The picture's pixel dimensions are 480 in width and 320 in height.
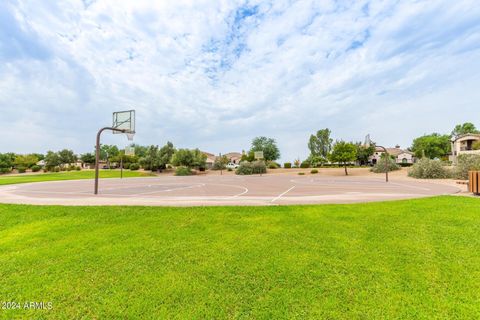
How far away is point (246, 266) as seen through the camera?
13.0 ft

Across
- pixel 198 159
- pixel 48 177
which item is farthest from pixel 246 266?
pixel 198 159

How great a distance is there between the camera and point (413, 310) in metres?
2.88

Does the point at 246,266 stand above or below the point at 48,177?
below

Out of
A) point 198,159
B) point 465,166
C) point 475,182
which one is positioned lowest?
point 475,182

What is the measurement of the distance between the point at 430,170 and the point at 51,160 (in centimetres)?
7030

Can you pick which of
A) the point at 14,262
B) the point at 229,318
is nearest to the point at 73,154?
the point at 14,262

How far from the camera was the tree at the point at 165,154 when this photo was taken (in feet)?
161

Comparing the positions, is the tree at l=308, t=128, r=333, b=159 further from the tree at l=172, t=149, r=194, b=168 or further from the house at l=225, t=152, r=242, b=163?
the tree at l=172, t=149, r=194, b=168

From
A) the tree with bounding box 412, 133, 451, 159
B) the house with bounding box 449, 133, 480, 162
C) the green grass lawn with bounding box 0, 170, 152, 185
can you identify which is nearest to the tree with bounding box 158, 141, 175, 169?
the green grass lawn with bounding box 0, 170, 152, 185

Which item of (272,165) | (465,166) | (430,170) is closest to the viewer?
(465,166)

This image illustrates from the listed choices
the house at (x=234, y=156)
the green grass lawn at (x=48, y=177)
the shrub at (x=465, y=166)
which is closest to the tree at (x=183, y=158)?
the green grass lawn at (x=48, y=177)

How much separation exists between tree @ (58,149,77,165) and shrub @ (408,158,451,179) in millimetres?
70186

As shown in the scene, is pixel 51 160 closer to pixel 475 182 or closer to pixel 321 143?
pixel 475 182

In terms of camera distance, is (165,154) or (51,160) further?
(51,160)
